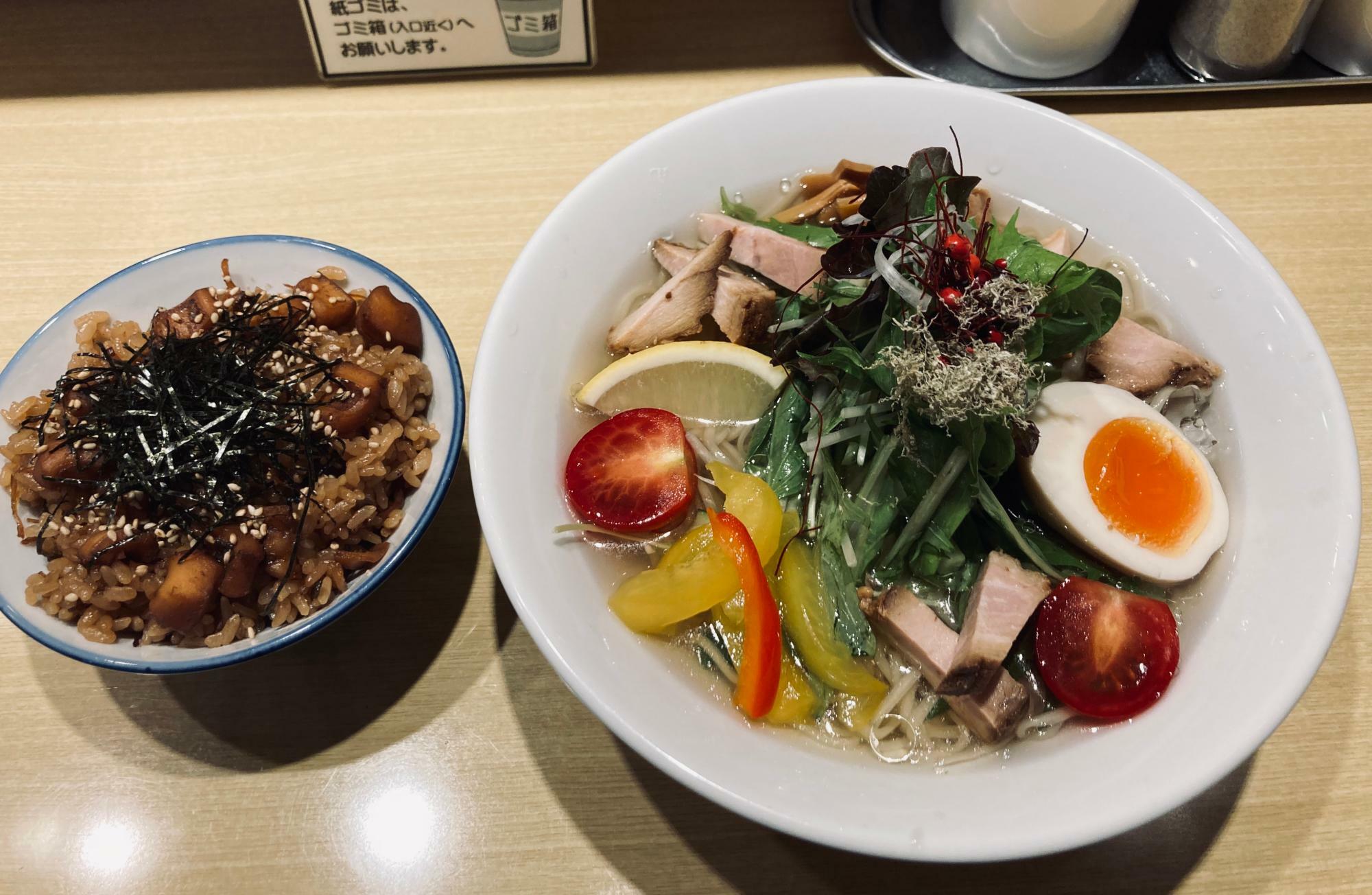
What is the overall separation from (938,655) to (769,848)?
0.46 metres

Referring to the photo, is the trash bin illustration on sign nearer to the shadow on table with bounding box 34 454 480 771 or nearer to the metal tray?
the metal tray

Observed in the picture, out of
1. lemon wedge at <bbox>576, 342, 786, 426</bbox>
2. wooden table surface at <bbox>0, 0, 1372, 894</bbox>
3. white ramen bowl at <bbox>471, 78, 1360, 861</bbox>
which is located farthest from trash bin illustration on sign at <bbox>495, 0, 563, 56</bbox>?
lemon wedge at <bbox>576, 342, 786, 426</bbox>

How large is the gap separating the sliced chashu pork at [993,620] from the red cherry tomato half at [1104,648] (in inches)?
2.0

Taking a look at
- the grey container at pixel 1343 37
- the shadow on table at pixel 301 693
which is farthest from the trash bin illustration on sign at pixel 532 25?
the grey container at pixel 1343 37

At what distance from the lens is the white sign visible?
220cm

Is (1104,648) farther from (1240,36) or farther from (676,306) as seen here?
(1240,36)

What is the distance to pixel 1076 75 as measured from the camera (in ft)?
7.92

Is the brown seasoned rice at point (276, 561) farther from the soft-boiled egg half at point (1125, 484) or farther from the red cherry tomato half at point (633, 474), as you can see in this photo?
the soft-boiled egg half at point (1125, 484)

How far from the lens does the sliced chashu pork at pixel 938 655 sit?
140 centimetres

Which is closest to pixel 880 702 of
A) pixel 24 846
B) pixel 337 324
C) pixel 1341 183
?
pixel 337 324

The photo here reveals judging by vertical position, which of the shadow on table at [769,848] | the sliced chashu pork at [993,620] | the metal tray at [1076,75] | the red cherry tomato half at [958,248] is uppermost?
the red cherry tomato half at [958,248]

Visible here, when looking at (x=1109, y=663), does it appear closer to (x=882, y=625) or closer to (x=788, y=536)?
(x=882, y=625)

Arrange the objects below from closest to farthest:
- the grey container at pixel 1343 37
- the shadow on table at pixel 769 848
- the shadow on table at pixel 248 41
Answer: the shadow on table at pixel 769 848
the grey container at pixel 1343 37
the shadow on table at pixel 248 41

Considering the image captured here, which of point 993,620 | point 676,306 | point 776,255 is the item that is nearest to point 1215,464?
point 993,620
